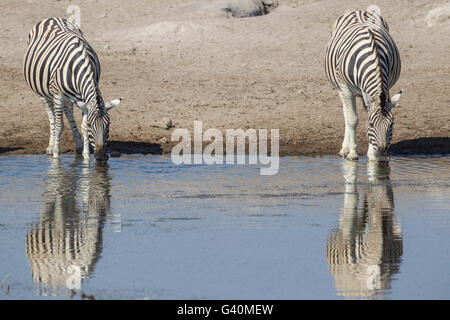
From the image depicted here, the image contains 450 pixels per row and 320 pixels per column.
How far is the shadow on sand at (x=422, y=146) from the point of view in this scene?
48.6ft

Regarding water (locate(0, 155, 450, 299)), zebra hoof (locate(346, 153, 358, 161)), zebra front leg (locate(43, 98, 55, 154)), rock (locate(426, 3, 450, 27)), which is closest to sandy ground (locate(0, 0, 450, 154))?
rock (locate(426, 3, 450, 27))

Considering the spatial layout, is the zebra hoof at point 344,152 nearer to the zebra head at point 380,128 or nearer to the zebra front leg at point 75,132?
the zebra head at point 380,128

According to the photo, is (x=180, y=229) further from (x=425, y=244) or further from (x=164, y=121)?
(x=164, y=121)

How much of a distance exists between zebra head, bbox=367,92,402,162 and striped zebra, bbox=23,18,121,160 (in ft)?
13.5

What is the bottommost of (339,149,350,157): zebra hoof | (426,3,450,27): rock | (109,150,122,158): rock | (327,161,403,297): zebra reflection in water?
(327,161,403,297): zebra reflection in water

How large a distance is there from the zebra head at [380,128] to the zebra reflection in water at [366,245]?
185 centimetres

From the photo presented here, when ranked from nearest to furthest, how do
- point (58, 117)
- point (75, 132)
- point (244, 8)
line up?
point (58, 117) → point (75, 132) → point (244, 8)

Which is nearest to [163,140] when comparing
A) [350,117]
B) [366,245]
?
[350,117]

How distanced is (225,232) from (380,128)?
16.9ft

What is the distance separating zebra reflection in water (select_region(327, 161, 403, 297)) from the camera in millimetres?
6230

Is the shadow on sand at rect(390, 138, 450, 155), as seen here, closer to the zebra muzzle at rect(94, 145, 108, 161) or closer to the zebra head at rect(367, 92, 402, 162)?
the zebra head at rect(367, 92, 402, 162)

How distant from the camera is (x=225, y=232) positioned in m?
8.08

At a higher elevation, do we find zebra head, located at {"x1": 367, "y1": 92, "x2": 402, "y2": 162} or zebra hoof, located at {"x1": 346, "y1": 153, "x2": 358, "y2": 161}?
zebra head, located at {"x1": 367, "y1": 92, "x2": 402, "y2": 162}

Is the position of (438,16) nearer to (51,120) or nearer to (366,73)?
(366,73)
